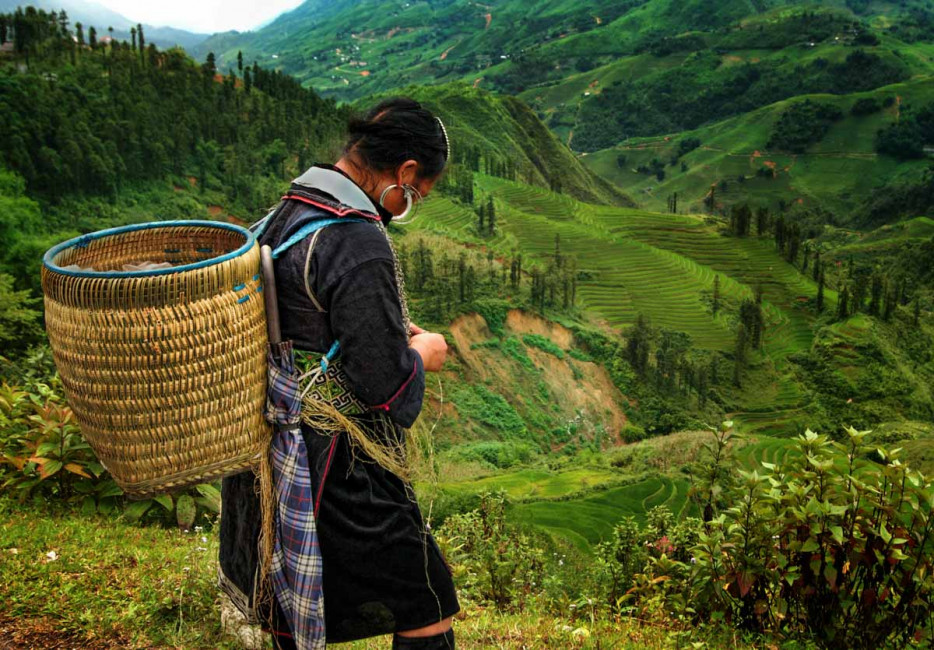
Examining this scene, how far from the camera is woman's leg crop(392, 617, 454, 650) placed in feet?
6.64

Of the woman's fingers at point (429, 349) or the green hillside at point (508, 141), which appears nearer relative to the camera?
the woman's fingers at point (429, 349)

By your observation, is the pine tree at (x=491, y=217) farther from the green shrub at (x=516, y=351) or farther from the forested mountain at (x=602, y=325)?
the green shrub at (x=516, y=351)

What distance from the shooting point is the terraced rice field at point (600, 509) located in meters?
17.1

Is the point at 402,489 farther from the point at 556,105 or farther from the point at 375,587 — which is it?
the point at 556,105

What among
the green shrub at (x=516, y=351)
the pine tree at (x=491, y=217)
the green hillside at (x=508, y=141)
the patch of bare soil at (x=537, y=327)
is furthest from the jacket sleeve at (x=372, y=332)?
the green hillside at (x=508, y=141)

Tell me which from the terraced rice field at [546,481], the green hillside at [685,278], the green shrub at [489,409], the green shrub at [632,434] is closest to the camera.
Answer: the terraced rice field at [546,481]

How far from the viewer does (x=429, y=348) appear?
209 centimetres

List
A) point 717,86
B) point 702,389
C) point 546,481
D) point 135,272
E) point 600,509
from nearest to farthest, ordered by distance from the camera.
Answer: point 135,272 → point 600,509 → point 546,481 → point 702,389 → point 717,86

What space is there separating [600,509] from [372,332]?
61.4 ft

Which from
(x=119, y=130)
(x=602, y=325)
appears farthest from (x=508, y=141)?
(x=119, y=130)

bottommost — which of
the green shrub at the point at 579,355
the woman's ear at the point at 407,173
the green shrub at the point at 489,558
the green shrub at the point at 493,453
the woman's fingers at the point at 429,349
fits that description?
the green shrub at the point at 493,453

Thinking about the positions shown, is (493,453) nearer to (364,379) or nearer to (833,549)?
(833,549)

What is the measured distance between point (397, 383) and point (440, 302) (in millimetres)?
28220

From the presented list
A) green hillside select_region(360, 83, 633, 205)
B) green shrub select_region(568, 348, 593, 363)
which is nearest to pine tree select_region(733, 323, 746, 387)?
green shrub select_region(568, 348, 593, 363)
